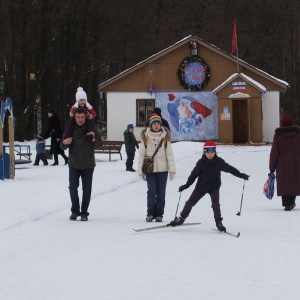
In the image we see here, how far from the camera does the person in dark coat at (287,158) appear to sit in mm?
17531

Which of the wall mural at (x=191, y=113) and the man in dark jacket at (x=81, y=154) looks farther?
the wall mural at (x=191, y=113)

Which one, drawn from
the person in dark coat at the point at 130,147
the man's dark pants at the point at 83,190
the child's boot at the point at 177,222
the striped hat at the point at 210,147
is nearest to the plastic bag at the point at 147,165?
the man's dark pants at the point at 83,190

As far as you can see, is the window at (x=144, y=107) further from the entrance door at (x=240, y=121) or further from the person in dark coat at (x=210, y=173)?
the person in dark coat at (x=210, y=173)

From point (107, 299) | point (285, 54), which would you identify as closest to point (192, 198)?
point (107, 299)

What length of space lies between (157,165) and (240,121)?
1482 inches

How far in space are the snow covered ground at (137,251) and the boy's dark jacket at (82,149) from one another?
2.82 feet

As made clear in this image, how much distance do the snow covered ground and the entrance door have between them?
32252 millimetres

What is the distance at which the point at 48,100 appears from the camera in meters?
60.9

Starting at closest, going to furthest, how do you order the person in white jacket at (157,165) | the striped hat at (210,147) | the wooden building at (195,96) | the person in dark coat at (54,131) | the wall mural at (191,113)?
the striped hat at (210,147) < the person in white jacket at (157,165) < the person in dark coat at (54,131) < the wooden building at (195,96) < the wall mural at (191,113)

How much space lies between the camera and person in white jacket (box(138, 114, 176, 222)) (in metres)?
15.4

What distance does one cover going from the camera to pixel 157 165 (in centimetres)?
1548

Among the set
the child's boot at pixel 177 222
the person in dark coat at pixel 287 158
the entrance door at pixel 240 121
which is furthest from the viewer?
the entrance door at pixel 240 121

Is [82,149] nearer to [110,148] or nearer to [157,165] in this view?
[157,165]

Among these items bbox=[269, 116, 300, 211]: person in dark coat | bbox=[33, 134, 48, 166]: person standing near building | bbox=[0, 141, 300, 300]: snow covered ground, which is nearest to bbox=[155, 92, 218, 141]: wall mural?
bbox=[33, 134, 48, 166]: person standing near building
